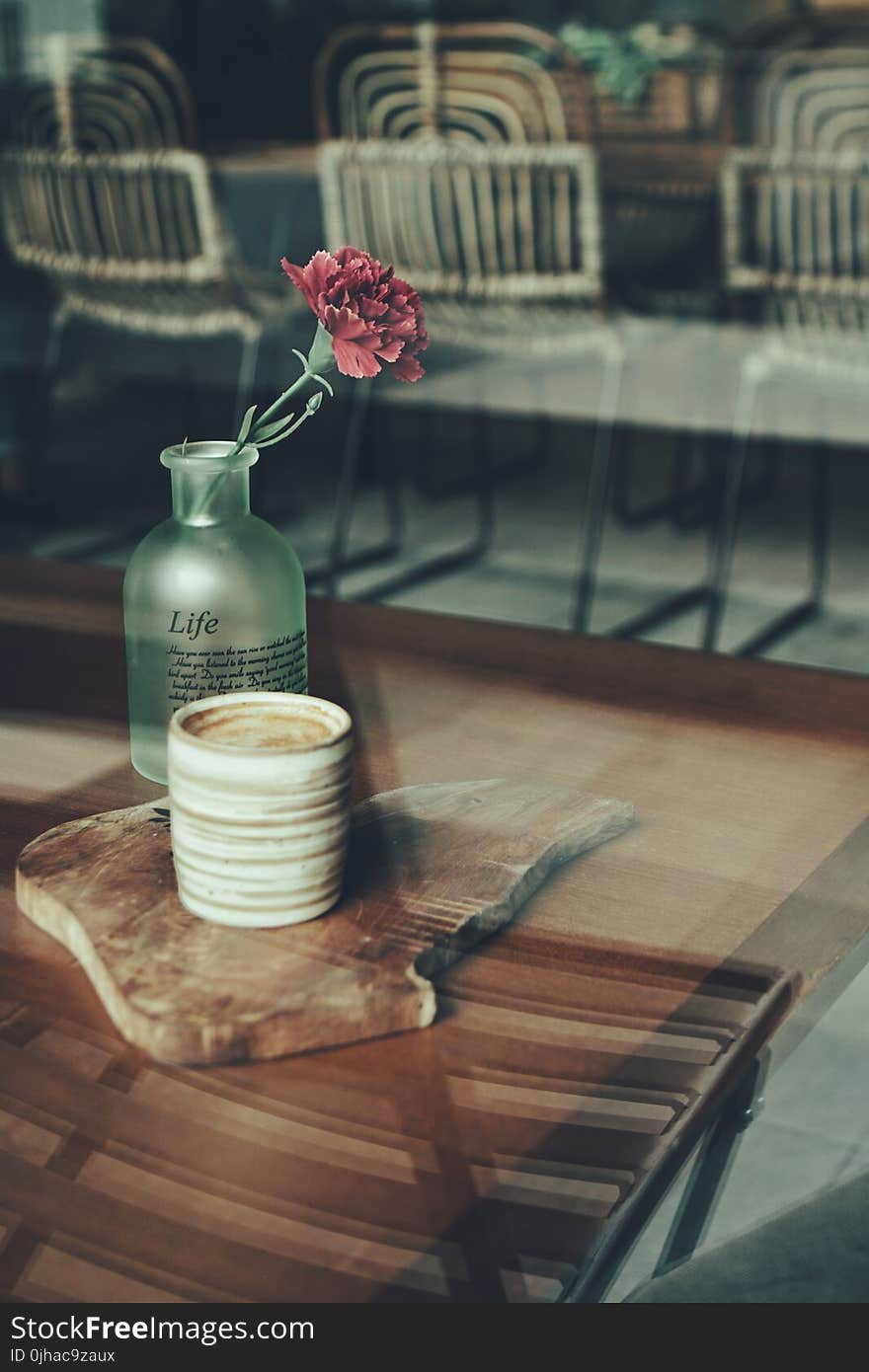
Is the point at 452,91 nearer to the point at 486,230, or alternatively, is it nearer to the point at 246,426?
the point at 486,230

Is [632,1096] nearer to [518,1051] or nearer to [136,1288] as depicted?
[518,1051]

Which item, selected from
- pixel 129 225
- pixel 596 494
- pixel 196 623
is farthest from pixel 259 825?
pixel 129 225

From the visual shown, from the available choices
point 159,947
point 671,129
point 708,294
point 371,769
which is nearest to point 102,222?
point 708,294

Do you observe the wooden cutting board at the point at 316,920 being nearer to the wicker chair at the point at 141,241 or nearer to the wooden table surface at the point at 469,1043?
the wooden table surface at the point at 469,1043

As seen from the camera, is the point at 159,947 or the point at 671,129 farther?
the point at 671,129

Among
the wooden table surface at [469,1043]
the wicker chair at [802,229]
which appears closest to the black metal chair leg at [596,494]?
the wicker chair at [802,229]

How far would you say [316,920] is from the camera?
0.58 metres

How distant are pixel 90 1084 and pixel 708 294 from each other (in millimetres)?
2244

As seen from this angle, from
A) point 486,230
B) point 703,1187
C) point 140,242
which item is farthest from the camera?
point 140,242

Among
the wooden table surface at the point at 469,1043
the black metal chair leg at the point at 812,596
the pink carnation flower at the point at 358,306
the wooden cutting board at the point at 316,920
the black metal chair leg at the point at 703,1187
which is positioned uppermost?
the pink carnation flower at the point at 358,306

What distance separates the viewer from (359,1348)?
0.43 meters

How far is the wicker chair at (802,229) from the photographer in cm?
Result: 201

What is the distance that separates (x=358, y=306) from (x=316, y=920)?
230 mm

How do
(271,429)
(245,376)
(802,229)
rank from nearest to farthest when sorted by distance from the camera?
(271,429)
(802,229)
(245,376)
